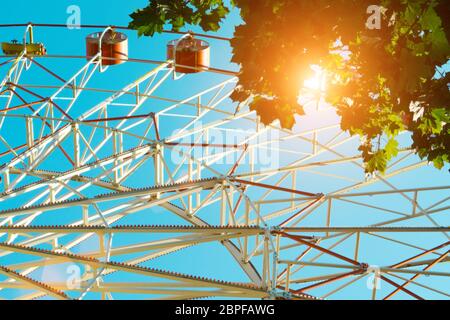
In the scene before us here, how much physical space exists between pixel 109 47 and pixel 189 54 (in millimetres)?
3034

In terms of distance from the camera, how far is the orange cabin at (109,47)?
27.9 meters

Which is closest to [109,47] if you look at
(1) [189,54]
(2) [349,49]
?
(1) [189,54]

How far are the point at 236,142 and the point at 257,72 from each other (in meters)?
13.3

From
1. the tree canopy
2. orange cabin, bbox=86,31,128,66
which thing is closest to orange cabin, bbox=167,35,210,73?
orange cabin, bbox=86,31,128,66

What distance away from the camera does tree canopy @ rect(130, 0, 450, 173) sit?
10.5 meters

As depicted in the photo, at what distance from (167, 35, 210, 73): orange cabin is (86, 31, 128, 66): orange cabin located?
6.65 feet

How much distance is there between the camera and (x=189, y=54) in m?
26.9

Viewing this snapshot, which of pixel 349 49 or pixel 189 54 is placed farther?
pixel 189 54

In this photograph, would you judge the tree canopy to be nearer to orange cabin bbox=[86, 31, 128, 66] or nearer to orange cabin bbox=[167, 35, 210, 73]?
orange cabin bbox=[167, 35, 210, 73]

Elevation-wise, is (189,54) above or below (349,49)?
above

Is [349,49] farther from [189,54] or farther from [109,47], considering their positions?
[109,47]

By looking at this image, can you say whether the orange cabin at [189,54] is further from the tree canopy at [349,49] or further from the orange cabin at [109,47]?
the tree canopy at [349,49]

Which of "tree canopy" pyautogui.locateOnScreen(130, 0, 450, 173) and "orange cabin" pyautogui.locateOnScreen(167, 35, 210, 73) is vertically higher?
"orange cabin" pyautogui.locateOnScreen(167, 35, 210, 73)
